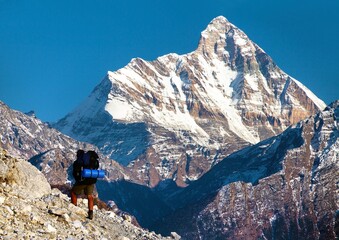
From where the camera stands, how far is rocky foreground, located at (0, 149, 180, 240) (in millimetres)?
27969

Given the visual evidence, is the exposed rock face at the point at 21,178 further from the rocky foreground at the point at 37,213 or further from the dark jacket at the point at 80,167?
the dark jacket at the point at 80,167

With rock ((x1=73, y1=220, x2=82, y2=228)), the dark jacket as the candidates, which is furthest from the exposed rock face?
rock ((x1=73, y1=220, x2=82, y2=228))

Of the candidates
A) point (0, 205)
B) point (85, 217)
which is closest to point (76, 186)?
point (85, 217)

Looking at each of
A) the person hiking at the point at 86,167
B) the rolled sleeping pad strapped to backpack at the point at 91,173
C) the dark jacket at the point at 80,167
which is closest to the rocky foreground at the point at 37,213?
the person hiking at the point at 86,167

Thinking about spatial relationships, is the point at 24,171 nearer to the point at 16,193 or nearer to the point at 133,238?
the point at 16,193

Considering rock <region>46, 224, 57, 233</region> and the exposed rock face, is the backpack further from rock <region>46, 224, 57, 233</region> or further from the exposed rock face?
rock <region>46, 224, 57, 233</region>

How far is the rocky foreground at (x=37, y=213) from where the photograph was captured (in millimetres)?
27969

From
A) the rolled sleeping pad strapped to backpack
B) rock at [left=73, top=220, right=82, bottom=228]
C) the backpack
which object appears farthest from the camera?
the backpack

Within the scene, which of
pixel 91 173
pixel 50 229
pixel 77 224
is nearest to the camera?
pixel 50 229

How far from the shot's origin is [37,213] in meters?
30.2

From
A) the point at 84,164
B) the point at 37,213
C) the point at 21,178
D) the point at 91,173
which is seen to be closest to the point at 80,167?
the point at 84,164

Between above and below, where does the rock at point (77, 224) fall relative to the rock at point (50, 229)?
above

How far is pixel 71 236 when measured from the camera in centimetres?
2923

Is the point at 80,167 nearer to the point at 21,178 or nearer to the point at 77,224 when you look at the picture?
the point at 21,178
